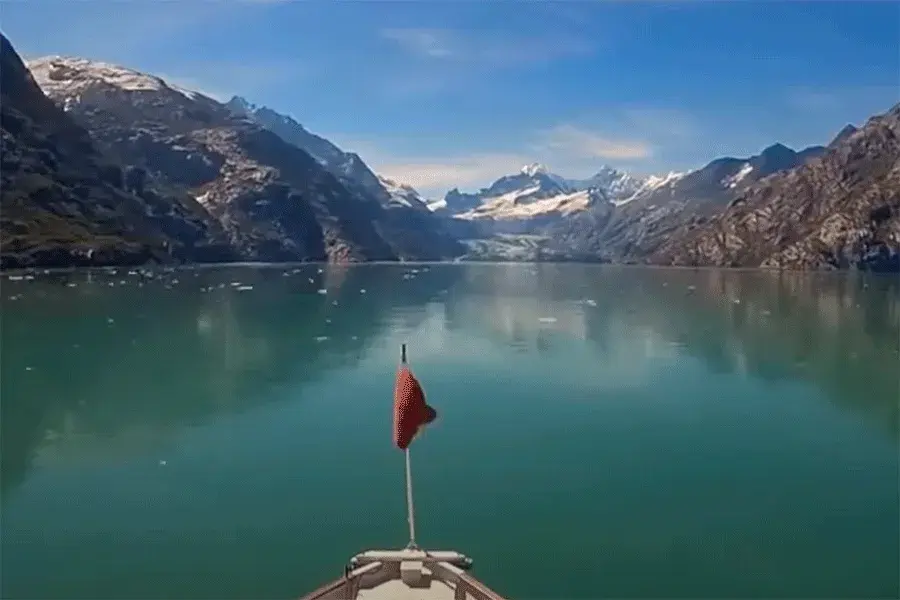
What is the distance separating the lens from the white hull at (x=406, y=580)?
44.3ft

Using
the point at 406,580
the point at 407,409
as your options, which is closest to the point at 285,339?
the point at 407,409

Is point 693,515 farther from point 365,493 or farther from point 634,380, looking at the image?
A: point 634,380

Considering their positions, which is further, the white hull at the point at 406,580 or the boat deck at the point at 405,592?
the boat deck at the point at 405,592

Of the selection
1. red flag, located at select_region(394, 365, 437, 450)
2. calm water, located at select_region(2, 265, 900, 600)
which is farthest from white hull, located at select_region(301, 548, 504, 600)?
calm water, located at select_region(2, 265, 900, 600)

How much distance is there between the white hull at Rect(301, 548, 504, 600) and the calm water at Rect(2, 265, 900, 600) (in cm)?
565

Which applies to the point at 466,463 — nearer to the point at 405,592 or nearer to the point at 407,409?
the point at 407,409

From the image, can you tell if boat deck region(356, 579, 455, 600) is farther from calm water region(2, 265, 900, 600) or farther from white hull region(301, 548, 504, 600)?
calm water region(2, 265, 900, 600)

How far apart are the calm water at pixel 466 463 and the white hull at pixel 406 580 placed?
5647 millimetres

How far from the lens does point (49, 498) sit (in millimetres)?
26719

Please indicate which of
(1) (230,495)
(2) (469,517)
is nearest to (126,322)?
(1) (230,495)

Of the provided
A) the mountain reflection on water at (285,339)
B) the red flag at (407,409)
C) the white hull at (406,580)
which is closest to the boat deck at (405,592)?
the white hull at (406,580)

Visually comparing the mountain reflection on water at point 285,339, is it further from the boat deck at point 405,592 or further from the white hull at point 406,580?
the boat deck at point 405,592

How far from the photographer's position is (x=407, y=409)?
14883 mm

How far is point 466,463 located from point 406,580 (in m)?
16.2
